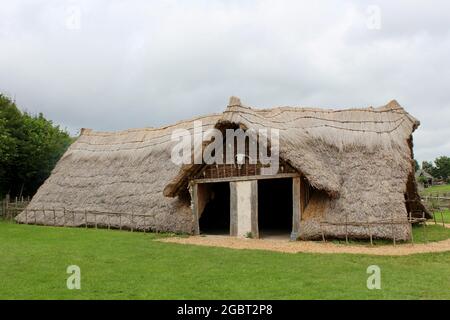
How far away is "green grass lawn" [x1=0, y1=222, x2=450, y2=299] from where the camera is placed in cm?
830

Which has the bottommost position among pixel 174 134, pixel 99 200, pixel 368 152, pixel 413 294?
pixel 413 294

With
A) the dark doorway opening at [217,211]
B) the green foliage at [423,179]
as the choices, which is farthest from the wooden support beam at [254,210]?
the green foliage at [423,179]

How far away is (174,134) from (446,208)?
61.9ft

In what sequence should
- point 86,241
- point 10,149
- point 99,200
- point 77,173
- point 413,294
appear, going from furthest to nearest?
1. point 10,149
2. point 77,173
3. point 99,200
4. point 86,241
5. point 413,294

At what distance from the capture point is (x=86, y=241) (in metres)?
15.6

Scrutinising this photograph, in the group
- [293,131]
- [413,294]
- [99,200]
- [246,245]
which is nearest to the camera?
[413,294]

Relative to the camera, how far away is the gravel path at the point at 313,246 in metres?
12.8

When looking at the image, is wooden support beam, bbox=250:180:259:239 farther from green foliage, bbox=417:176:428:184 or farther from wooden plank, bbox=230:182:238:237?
green foliage, bbox=417:176:428:184

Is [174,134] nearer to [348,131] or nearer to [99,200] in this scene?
[99,200]

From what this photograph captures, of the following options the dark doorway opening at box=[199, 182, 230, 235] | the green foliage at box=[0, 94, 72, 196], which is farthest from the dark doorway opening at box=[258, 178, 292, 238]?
the green foliage at box=[0, 94, 72, 196]

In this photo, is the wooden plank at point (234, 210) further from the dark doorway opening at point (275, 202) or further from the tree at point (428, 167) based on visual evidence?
the tree at point (428, 167)

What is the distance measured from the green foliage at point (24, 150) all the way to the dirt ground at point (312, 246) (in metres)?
15.1

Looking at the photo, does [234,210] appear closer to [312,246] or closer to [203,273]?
[312,246]

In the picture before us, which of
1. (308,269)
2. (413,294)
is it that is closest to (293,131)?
(308,269)
